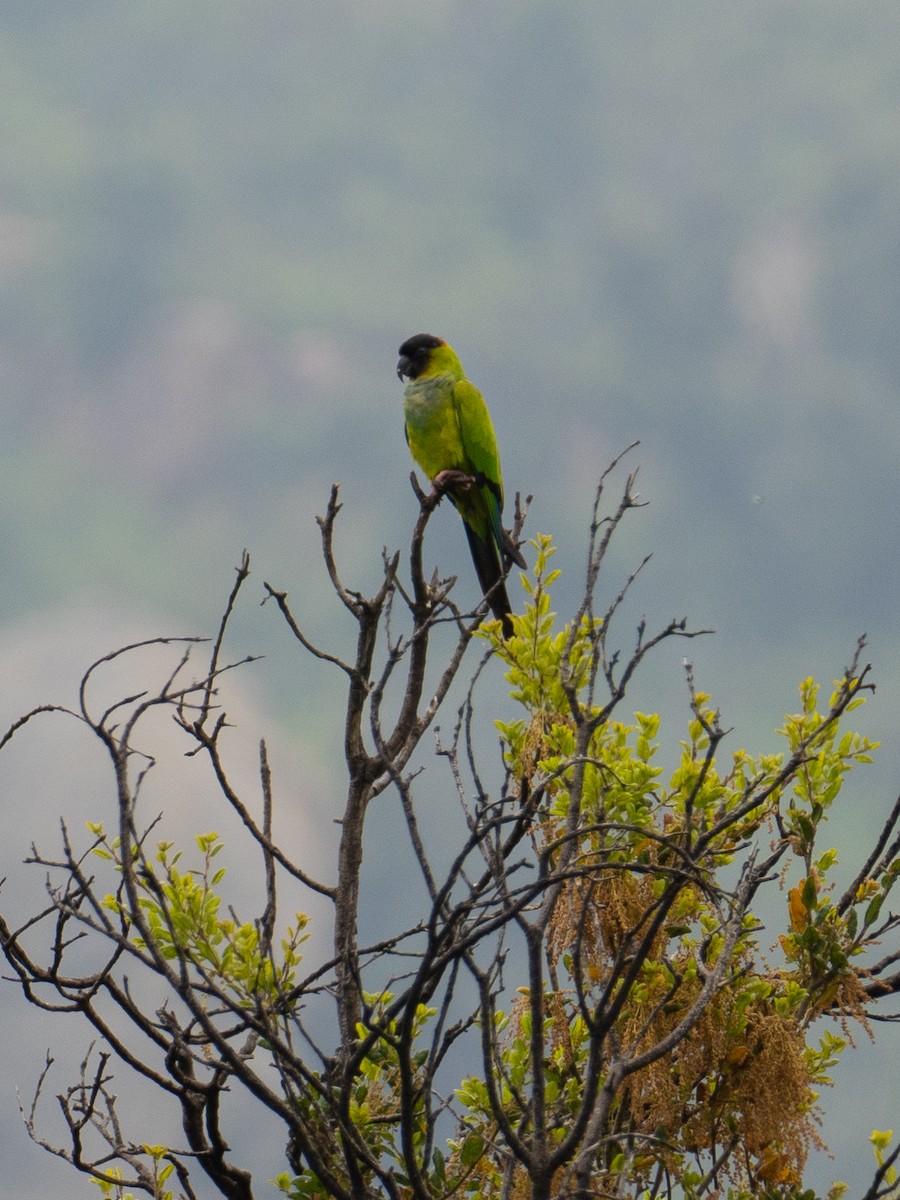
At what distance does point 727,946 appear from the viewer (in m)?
3.35

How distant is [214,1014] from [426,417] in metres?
4.84

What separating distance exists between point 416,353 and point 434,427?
96 cm

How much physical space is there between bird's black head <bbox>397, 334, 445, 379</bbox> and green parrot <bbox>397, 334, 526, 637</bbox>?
127mm

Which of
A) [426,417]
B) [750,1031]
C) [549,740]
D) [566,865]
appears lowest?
[750,1031]

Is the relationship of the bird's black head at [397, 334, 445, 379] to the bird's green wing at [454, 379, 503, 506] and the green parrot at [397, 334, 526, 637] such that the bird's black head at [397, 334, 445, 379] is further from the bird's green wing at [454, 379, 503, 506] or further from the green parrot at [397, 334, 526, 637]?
the bird's green wing at [454, 379, 503, 506]

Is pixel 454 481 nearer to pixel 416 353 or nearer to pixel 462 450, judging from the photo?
pixel 462 450

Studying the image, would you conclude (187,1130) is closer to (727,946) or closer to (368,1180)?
(368,1180)

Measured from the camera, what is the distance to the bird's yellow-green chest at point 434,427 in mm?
8141

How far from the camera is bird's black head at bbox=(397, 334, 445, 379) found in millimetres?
8906

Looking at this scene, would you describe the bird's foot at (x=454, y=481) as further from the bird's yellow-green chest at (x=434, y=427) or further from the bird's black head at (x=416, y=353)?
the bird's black head at (x=416, y=353)

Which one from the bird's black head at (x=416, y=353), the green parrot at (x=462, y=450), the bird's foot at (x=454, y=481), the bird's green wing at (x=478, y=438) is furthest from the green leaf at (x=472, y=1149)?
the bird's black head at (x=416, y=353)

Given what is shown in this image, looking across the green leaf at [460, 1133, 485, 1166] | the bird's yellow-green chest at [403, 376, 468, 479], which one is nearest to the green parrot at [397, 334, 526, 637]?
the bird's yellow-green chest at [403, 376, 468, 479]

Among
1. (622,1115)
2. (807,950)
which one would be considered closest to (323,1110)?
(622,1115)

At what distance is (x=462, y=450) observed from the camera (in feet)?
26.7
